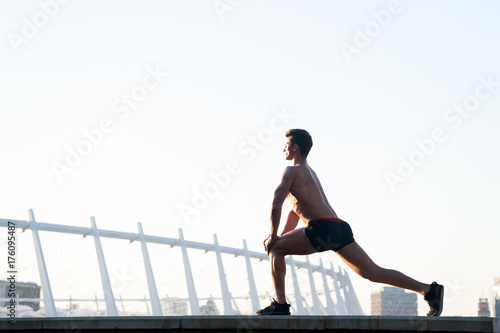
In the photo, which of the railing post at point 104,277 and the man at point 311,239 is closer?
the man at point 311,239

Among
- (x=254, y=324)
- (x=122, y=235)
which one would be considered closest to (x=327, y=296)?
(x=122, y=235)

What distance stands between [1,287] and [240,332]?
11.1m

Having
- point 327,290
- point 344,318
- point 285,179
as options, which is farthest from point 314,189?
point 327,290

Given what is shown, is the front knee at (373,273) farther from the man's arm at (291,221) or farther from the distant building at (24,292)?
the distant building at (24,292)

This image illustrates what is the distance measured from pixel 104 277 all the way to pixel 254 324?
42.6 feet

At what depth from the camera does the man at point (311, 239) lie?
6.11 m

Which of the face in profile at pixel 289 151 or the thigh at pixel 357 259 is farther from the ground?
the face in profile at pixel 289 151

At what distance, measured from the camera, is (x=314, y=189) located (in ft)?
21.1

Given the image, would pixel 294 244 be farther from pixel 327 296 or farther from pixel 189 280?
pixel 327 296

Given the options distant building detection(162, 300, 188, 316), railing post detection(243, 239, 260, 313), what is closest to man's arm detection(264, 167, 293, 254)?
distant building detection(162, 300, 188, 316)

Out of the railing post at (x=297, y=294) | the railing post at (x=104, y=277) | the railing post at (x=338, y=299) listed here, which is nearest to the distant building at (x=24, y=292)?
the railing post at (x=104, y=277)

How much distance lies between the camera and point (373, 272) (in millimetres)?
6098

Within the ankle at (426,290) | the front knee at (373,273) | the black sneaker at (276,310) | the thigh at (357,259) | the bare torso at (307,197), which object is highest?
the bare torso at (307,197)

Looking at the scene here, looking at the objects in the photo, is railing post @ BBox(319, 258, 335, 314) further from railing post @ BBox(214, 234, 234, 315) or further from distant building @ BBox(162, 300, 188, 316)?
distant building @ BBox(162, 300, 188, 316)
